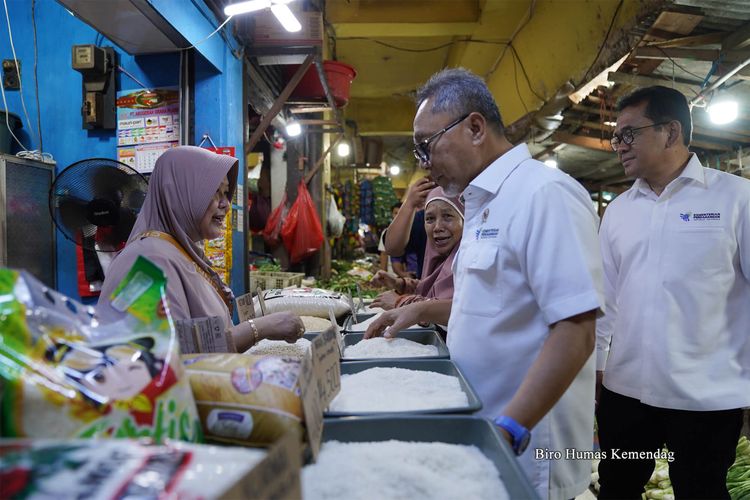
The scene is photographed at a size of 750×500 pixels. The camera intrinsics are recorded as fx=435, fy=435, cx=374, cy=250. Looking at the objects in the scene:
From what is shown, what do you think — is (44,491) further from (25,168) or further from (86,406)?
(25,168)

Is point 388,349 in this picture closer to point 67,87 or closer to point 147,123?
point 147,123

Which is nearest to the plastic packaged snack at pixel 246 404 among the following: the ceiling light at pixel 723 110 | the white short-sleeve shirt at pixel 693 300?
the white short-sleeve shirt at pixel 693 300

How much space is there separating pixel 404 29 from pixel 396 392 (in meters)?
6.25

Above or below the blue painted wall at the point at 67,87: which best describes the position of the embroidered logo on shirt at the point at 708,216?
below

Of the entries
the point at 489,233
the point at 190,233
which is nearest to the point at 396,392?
the point at 489,233

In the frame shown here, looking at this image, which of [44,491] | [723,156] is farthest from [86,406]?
[723,156]

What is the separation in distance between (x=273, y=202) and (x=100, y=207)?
429cm

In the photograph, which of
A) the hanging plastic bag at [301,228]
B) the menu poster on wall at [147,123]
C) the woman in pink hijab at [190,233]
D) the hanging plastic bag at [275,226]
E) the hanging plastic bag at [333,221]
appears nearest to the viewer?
the woman in pink hijab at [190,233]

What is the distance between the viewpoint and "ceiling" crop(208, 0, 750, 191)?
3275 millimetres

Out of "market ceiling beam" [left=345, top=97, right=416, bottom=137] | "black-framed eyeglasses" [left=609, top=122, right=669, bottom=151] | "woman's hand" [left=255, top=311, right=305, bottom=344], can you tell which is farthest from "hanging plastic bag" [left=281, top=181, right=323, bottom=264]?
"market ceiling beam" [left=345, top=97, right=416, bottom=137]

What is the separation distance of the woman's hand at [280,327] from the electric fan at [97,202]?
1.49 meters

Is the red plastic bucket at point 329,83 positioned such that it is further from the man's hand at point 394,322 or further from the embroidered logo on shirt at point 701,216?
the embroidered logo on shirt at point 701,216

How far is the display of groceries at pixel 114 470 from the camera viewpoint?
1.40 feet

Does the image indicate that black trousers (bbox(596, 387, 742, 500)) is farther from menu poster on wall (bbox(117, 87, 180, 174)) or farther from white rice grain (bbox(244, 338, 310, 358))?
menu poster on wall (bbox(117, 87, 180, 174))
